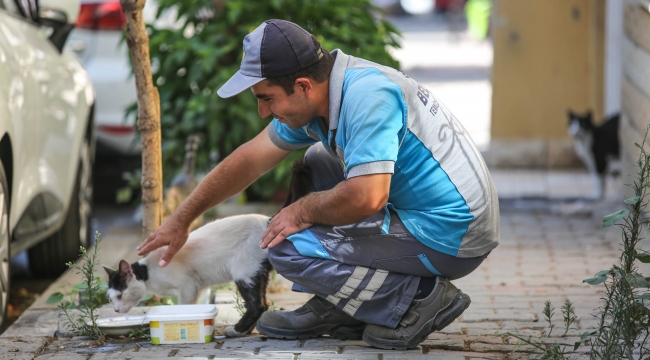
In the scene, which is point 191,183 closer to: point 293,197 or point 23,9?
point 23,9

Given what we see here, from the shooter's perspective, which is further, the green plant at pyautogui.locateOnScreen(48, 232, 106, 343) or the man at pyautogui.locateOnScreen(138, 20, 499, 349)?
the green plant at pyautogui.locateOnScreen(48, 232, 106, 343)

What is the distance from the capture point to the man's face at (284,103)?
3207 millimetres

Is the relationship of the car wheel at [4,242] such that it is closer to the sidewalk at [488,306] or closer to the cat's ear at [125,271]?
the sidewalk at [488,306]

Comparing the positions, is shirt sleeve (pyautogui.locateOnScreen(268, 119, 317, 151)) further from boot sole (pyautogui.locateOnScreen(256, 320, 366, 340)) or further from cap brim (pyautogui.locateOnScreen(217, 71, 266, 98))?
boot sole (pyautogui.locateOnScreen(256, 320, 366, 340))

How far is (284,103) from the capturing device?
323cm

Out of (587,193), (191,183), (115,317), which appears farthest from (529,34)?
(115,317)

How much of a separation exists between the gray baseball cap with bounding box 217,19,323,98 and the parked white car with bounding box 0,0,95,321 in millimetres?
1339

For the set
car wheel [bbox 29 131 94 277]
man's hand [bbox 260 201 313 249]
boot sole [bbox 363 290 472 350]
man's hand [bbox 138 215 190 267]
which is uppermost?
man's hand [bbox 260 201 313 249]

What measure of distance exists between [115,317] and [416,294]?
1355 millimetres

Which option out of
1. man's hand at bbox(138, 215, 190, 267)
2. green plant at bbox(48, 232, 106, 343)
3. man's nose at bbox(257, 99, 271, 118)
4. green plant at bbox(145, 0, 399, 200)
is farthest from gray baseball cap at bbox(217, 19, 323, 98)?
green plant at bbox(145, 0, 399, 200)

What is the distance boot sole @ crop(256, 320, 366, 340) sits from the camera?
359 cm

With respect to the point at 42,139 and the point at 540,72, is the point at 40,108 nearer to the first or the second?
the point at 42,139

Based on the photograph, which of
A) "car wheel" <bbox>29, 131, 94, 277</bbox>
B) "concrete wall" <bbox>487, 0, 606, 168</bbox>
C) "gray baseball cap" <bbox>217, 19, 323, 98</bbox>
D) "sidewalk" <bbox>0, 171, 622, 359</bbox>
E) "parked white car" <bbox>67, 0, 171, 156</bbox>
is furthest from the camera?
"concrete wall" <bbox>487, 0, 606, 168</bbox>

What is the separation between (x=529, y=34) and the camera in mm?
9047
